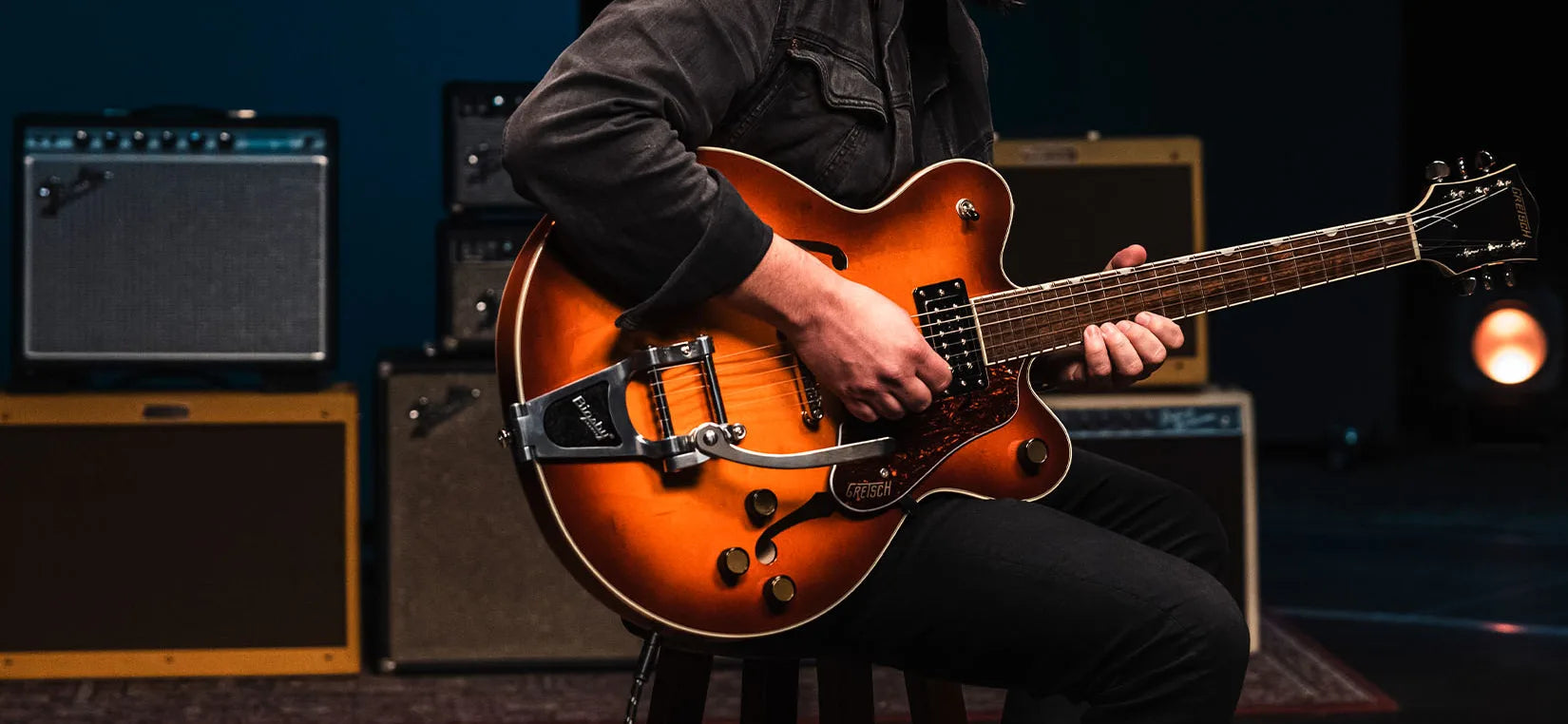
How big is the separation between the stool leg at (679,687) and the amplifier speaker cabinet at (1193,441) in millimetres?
1678

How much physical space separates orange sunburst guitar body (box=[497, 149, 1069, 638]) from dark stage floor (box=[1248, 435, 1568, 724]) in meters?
1.63

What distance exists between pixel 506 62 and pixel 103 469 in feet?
5.04

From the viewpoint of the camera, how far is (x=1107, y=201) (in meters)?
3.26

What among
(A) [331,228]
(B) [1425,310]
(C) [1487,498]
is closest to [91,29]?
(A) [331,228]

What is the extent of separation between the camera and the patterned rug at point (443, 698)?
9.23 ft

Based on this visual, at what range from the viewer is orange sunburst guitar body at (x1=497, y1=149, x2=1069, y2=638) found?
4.66 ft

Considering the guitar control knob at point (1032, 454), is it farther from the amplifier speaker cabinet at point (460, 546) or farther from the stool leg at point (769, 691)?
the amplifier speaker cabinet at point (460, 546)

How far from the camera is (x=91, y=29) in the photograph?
12.6 ft

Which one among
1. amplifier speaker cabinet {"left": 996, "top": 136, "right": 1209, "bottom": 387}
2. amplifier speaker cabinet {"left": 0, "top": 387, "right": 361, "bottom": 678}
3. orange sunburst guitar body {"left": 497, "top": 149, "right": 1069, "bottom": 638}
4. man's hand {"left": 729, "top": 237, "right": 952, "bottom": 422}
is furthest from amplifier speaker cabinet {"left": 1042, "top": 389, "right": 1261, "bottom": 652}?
man's hand {"left": 729, "top": 237, "right": 952, "bottom": 422}

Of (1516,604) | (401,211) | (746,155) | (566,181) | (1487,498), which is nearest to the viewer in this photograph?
(566,181)

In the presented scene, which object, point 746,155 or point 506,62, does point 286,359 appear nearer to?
point 506,62

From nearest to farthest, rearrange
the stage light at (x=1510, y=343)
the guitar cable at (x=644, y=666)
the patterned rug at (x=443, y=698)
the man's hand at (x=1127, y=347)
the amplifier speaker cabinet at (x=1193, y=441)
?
the guitar cable at (x=644, y=666), the man's hand at (x=1127, y=347), the patterned rug at (x=443, y=698), the amplifier speaker cabinet at (x=1193, y=441), the stage light at (x=1510, y=343)

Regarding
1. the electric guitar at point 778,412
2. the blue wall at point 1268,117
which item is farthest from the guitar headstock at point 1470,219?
the blue wall at point 1268,117

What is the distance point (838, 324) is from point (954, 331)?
6.7 inches
